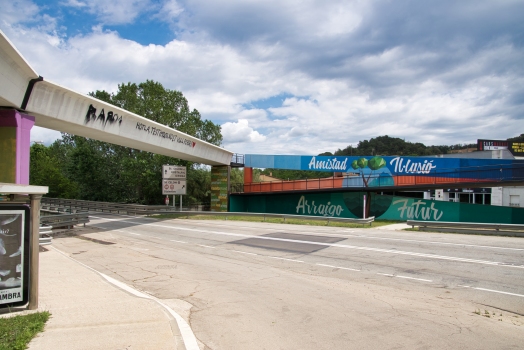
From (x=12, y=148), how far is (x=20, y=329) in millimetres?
13082

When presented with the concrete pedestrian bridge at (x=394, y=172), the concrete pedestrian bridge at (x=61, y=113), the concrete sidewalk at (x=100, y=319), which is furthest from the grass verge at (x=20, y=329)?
the concrete pedestrian bridge at (x=394, y=172)

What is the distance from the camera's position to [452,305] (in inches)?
300

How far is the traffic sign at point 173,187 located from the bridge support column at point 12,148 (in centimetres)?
2047

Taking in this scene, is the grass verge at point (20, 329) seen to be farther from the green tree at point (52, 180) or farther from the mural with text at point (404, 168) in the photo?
the green tree at point (52, 180)

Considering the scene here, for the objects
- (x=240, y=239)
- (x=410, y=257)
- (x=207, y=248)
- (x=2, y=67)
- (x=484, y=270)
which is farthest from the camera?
(x=240, y=239)

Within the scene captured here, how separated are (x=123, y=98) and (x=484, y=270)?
174ft

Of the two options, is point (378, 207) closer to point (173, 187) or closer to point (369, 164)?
point (369, 164)

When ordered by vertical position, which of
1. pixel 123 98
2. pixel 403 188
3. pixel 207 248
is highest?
pixel 123 98

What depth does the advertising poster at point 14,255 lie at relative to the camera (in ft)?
19.6

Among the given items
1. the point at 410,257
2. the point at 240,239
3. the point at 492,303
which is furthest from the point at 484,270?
the point at 240,239

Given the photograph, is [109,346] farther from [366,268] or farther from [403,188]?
[403,188]

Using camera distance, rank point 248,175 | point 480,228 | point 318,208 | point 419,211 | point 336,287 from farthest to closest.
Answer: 1. point 248,175
2. point 318,208
3. point 419,211
4. point 480,228
5. point 336,287

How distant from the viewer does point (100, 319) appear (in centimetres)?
624

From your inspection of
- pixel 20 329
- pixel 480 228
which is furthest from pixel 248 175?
pixel 20 329
